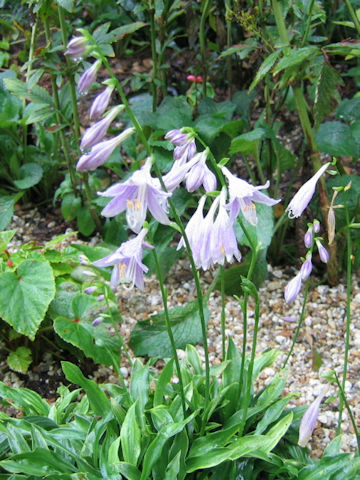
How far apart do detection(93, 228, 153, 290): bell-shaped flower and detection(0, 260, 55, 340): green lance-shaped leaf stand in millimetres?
983

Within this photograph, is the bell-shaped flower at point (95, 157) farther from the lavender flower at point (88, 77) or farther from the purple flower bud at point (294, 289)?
the purple flower bud at point (294, 289)

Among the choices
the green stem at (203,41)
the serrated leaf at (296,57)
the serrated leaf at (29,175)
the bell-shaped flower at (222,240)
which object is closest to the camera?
the bell-shaped flower at (222,240)

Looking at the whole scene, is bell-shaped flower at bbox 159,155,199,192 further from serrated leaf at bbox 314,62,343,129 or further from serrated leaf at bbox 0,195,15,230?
serrated leaf at bbox 0,195,15,230

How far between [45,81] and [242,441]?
303cm

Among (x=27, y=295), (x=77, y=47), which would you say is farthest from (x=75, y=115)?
(x=77, y=47)

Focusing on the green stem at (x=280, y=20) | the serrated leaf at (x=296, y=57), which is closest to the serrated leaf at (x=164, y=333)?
the serrated leaf at (x=296, y=57)

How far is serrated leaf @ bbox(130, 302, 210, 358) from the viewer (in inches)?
112

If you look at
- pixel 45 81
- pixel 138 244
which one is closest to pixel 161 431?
pixel 138 244

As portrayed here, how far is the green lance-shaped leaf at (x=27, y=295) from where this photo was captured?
2617mm

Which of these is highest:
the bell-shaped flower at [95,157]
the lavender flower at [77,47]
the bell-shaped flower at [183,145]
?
the lavender flower at [77,47]

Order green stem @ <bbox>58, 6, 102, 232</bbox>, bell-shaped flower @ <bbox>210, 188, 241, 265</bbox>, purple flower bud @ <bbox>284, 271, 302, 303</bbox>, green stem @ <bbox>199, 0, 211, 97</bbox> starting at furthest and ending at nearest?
1. green stem @ <bbox>199, 0, 211, 97</bbox>
2. green stem @ <bbox>58, 6, 102, 232</bbox>
3. purple flower bud @ <bbox>284, 271, 302, 303</bbox>
4. bell-shaped flower @ <bbox>210, 188, 241, 265</bbox>

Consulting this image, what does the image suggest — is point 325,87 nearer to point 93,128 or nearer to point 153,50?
point 153,50

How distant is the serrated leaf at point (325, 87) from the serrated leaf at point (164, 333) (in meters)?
1.13

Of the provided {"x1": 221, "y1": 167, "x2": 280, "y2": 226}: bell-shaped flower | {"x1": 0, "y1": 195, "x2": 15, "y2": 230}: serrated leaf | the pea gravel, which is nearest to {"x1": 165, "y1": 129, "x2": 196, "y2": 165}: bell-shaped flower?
{"x1": 221, "y1": 167, "x2": 280, "y2": 226}: bell-shaped flower
